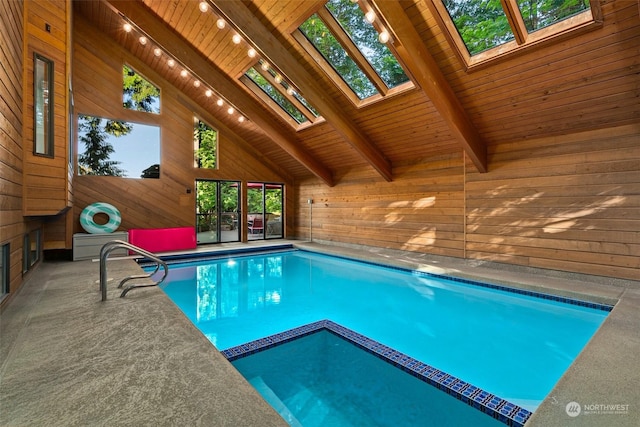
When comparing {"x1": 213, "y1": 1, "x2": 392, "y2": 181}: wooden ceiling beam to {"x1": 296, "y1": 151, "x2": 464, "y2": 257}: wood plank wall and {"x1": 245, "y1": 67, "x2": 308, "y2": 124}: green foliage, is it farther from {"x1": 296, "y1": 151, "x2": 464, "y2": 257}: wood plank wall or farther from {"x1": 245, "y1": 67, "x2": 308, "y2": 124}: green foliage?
{"x1": 245, "y1": 67, "x2": 308, "y2": 124}: green foliage

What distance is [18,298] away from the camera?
329 cm

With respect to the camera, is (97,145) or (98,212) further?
(97,145)

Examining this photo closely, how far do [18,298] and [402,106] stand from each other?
229 inches

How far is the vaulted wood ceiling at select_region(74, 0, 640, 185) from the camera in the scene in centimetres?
386

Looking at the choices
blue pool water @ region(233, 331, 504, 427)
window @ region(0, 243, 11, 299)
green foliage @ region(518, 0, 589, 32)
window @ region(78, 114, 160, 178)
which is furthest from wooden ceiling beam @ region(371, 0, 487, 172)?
window @ region(78, 114, 160, 178)

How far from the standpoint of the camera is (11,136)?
10.2 ft

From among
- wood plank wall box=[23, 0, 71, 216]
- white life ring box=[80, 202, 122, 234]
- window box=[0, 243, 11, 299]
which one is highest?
wood plank wall box=[23, 0, 71, 216]

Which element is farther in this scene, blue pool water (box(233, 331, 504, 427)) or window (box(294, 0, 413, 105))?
window (box(294, 0, 413, 105))

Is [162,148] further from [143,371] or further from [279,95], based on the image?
[143,371]

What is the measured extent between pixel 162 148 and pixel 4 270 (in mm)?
5291

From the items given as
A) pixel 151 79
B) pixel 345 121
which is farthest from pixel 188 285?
pixel 151 79

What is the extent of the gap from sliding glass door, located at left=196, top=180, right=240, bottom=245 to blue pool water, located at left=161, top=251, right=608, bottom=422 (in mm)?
2737

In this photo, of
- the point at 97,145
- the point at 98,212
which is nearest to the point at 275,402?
the point at 98,212

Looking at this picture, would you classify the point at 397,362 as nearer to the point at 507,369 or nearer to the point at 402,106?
the point at 507,369
